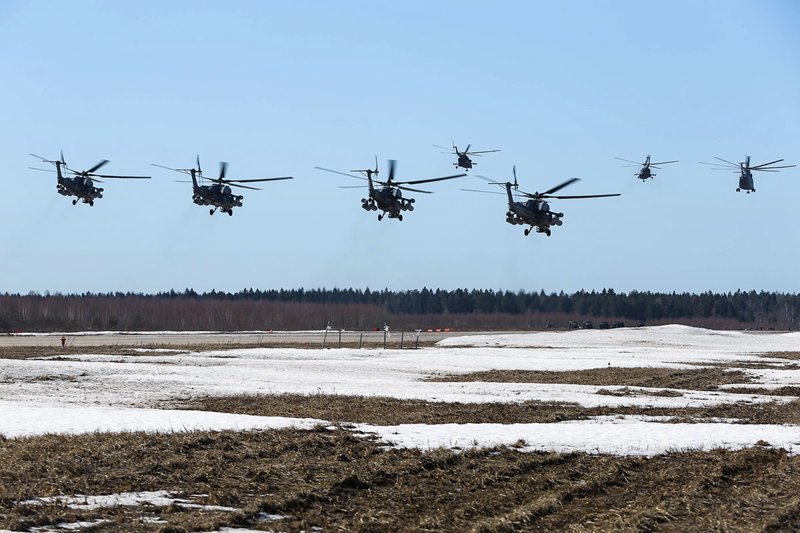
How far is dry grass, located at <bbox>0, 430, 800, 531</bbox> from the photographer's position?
13969mm

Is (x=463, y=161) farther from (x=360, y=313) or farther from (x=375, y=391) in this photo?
(x=360, y=313)

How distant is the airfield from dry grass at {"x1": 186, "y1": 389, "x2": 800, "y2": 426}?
72 mm

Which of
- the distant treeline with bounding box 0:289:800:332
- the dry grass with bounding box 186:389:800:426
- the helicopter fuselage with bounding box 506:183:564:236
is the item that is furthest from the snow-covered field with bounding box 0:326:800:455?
the distant treeline with bounding box 0:289:800:332

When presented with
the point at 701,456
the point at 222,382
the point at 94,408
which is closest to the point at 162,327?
the point at 222,382

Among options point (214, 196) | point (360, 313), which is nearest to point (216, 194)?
point (214, 196)

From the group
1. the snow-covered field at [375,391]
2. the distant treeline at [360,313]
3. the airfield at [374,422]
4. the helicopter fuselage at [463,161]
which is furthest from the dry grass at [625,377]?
the distant treeline at [360,313]

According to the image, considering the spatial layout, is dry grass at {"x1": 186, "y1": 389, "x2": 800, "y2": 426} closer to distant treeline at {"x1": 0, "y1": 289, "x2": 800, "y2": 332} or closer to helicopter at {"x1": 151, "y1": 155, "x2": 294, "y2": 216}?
helicopter at {"x1": 151, "y1": 155, "x2": 294, "y2": 216}

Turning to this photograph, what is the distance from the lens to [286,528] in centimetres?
1361

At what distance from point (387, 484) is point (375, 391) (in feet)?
57.4

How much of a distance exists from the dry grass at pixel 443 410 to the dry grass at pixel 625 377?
817 centimetres

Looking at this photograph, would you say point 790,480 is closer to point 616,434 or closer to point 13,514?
point 616,434

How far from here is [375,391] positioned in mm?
33969

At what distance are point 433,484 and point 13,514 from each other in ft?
20.4

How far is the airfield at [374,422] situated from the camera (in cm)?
1457
